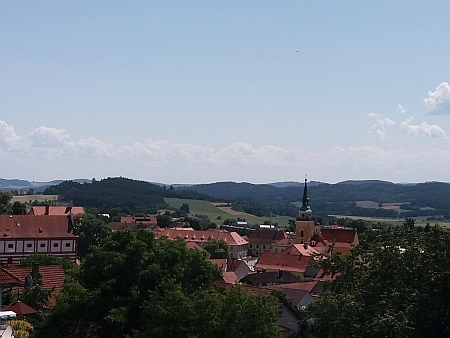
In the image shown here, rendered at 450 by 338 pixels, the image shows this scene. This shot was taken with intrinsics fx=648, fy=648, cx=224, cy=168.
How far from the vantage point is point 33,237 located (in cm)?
7288

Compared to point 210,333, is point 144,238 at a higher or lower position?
higher

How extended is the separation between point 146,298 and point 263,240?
101 meters

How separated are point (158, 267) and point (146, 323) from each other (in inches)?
85.5

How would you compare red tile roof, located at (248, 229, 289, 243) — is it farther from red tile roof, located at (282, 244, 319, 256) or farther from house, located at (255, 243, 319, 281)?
house, located at (255, 243, 319, 281)

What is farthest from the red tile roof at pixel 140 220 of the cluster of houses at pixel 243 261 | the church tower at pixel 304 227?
the cluster of houses at pixel 243 261

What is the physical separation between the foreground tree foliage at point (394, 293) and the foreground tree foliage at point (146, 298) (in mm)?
2370

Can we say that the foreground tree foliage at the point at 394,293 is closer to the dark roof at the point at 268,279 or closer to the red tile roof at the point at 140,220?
the dark roof at the point at 268,279

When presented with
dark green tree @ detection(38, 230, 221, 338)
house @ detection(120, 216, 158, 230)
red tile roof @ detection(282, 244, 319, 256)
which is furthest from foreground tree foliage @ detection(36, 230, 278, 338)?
house @ detection(120, 216, 158, 230)

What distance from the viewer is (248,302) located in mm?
19609

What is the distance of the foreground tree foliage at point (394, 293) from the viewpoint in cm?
2008

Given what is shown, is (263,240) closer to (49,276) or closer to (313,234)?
(313,234)

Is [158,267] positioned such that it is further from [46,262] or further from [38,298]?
[46,262]

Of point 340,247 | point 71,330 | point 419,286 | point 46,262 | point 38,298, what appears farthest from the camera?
point 340,247

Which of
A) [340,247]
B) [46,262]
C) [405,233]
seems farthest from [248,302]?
[340,247]
